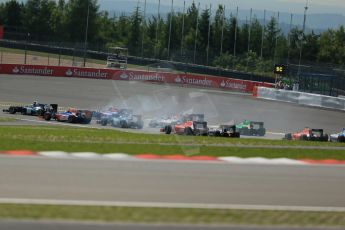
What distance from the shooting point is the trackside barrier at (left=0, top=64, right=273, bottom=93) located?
183 ft

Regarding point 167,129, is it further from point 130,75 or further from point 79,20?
point 79,20

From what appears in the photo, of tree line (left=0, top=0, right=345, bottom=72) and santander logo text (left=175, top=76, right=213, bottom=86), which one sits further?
tree line (left=0, top=0, right=345, bottom=72)

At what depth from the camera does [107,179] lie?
35.6ft

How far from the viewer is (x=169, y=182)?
10.9 metres

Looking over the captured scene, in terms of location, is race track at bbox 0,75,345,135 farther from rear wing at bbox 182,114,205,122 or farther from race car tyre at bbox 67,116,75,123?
rear wing at bbox 182,114,205,122

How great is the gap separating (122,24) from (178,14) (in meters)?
10.9

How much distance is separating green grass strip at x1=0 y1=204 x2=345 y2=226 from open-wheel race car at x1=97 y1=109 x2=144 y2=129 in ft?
62.7

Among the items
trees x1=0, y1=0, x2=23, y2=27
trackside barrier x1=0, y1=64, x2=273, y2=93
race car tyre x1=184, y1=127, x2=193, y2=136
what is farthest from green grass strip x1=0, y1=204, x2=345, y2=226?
trees x1=0, y1=0, x2=23, y2=27

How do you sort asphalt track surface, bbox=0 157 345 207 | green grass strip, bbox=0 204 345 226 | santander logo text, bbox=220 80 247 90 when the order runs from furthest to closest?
santander logo text, bbox=220 80 247 90
asphalt track surface, bbox=0 157 345 207
green grass strip, bbox=0 204 345 226

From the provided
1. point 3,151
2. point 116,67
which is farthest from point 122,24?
point 3,151

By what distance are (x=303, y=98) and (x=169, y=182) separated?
3785 centimetres

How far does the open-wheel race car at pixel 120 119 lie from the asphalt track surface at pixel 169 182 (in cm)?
1516

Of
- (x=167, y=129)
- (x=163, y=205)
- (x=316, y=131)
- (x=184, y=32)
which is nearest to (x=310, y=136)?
(x=316, y=131)

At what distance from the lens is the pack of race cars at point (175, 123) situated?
79.6ft
